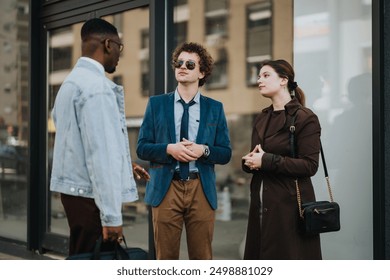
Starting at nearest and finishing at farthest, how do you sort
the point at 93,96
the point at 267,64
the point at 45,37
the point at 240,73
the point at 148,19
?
the point at 93,96 → the point at 267,64 → the point at 240,73 → the point at 148,19 → the point at 45,37

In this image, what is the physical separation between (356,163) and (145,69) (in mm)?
2001

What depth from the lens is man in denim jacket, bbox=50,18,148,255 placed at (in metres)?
2.42

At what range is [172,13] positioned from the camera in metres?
4.51

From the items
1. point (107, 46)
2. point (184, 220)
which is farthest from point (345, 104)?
A: point (107, 46)

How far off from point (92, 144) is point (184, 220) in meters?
0.89

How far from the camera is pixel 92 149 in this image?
243cm

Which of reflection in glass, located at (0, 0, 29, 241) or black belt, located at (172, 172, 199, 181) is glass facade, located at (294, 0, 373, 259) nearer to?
black belt, located at (172, 172, 199, 181)

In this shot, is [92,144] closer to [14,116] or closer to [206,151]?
[206,151]

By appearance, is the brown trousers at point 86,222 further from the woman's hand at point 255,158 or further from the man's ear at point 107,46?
the woman's hand at point 255,158

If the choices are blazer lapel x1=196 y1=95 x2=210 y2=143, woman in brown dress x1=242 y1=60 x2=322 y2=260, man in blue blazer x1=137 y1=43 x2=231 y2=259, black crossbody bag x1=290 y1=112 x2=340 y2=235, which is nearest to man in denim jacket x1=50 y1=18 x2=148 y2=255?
man in blue blazer x1=137 y1=43 x2=231 y2=259

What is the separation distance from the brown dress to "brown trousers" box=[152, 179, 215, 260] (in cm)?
29

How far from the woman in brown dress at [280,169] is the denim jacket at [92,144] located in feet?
2.43
